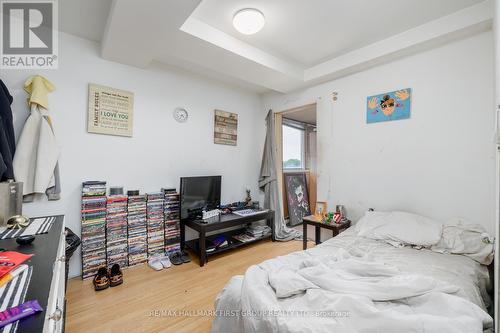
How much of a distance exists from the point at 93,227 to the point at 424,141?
360 centimetres

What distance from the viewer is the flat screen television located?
286 cm

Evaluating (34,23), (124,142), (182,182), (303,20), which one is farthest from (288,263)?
(34,23)

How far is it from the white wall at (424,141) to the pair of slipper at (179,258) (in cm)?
206

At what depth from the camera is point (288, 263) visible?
5.08ft

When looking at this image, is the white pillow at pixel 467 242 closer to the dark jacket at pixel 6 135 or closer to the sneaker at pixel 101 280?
the sneaker at pixel 101 280

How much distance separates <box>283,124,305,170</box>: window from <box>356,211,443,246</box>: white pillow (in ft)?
9.04

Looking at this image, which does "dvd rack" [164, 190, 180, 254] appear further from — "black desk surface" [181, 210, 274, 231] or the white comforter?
the white comforter

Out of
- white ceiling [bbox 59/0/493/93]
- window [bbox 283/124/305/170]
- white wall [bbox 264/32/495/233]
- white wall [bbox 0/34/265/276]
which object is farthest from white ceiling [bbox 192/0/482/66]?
window [bbox 283/124/305/170]

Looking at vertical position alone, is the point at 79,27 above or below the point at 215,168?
above

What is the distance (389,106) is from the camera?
2533mm

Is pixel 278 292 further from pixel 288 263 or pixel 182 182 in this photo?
pixel 182 182

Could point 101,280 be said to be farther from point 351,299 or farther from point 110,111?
point 351,299

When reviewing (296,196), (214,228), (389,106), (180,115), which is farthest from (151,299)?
(296,196)

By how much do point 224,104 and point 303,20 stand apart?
5.90 ft
